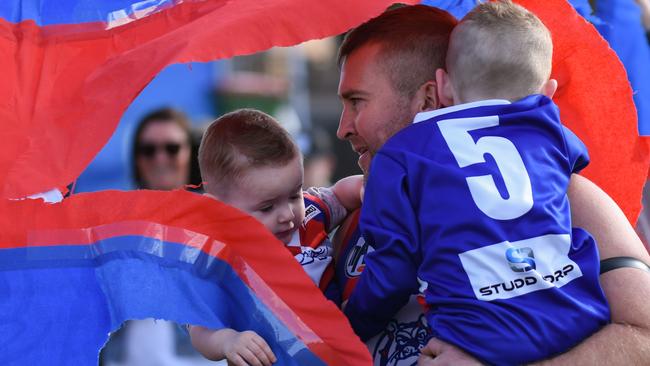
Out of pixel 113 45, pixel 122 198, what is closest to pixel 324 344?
pixel 122 198

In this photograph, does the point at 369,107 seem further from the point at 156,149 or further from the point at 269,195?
the point at 156,149

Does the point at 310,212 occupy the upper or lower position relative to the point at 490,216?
lower

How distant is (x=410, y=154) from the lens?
7.47ft

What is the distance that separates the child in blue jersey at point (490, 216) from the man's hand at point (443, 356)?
2 centimetres

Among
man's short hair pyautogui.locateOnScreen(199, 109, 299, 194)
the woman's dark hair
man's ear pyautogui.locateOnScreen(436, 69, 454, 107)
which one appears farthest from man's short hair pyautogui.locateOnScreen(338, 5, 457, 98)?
the woman's dark hair

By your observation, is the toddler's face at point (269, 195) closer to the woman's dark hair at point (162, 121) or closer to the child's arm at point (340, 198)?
the child's arm at point (340, 198)

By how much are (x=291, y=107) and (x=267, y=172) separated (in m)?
9.41

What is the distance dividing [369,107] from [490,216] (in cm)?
59

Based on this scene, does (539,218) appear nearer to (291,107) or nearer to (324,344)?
(324,344)

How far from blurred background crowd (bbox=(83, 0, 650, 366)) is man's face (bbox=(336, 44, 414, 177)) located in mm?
471

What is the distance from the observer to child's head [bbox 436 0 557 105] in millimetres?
2324

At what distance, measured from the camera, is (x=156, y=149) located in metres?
5.00

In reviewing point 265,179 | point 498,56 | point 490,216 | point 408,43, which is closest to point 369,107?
point 408,43

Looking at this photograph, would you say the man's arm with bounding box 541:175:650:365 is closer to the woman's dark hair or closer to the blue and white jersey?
the blue and white jersey
